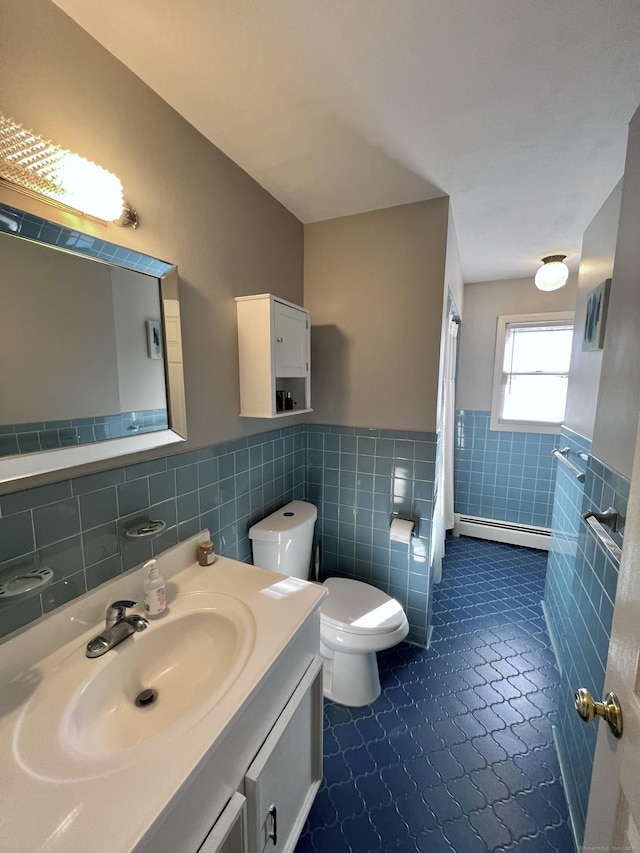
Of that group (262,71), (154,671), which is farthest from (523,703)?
(262,71)

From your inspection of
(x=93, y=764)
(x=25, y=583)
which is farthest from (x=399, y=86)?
(x=93, y=764)

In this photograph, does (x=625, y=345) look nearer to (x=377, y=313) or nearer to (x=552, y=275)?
(x=377, y=313)

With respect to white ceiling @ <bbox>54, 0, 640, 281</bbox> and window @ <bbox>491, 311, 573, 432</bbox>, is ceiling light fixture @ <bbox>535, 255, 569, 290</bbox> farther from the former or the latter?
white ceiling @ <bbox>54, 0, 640, 281</bbox>

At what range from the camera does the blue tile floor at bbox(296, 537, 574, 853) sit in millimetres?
1115

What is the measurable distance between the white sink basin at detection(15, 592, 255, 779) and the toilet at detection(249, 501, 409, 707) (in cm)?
48

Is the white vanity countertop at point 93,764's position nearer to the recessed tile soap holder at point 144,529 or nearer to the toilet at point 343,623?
the recessed tile soap holder at point 144,529

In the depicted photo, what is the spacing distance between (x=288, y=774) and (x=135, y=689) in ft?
1.65

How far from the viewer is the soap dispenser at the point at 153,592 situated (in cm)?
96

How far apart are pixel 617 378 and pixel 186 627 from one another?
Result: 59.1 inches

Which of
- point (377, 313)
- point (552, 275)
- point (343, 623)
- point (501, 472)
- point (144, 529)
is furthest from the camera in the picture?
point (501, 472)

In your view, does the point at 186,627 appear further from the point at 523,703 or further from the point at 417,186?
the point at 417,186

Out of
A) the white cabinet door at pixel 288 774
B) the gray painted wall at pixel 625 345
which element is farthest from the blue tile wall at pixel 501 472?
the white cabinet door at pixel 288 774

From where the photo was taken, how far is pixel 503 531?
119 inches

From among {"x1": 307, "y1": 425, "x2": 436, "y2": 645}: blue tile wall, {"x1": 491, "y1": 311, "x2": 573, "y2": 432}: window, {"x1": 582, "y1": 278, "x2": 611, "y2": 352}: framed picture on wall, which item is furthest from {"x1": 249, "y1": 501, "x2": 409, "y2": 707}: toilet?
{"x1": 491, "y1": 311, "x2": 573, "y2": 432}: window
